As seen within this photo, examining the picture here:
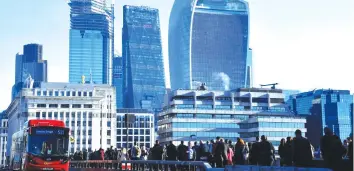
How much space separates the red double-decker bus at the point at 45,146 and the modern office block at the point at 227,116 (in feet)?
385

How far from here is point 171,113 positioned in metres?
173

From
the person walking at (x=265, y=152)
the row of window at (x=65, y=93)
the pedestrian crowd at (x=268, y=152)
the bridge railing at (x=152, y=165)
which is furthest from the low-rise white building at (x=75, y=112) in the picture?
the person walking at (x=265, y=152)

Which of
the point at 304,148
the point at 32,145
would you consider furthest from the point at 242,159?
the point at 32,145

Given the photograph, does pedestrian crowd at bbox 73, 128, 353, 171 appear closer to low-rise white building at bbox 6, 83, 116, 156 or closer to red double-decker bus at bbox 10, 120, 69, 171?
red double-decker bus at bbox 10, 120, 69, 171

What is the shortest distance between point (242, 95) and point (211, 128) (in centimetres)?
2667

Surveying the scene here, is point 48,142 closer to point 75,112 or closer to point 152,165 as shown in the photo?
point 152,165

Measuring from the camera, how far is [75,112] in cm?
18700

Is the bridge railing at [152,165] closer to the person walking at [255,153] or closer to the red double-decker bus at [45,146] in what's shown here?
the person walking at [255,153]

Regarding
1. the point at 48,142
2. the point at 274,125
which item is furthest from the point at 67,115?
the point at 48,142

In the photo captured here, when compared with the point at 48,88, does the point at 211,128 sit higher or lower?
lower

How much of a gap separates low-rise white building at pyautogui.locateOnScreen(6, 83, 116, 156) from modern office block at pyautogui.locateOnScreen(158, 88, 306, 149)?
21494 mm

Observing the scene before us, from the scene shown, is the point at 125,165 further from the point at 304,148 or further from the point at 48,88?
the point at 48,88

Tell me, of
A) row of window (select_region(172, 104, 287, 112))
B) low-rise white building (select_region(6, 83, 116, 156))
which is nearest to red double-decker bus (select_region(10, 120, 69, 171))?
row of window (select_region(172, 104, 287, 112))

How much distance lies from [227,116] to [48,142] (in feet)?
469
